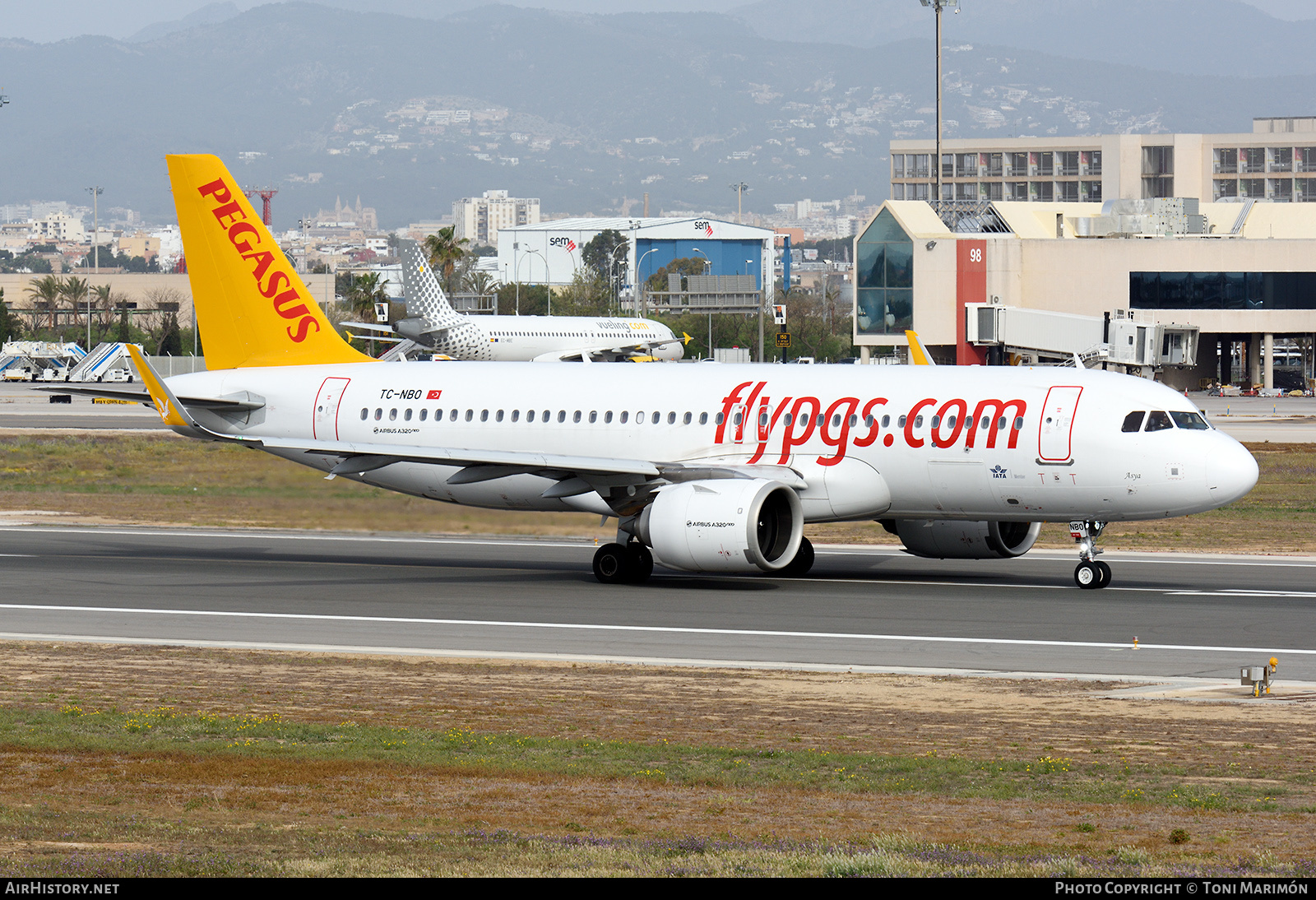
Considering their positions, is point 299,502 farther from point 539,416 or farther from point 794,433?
point 794,433

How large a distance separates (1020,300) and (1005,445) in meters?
81.8

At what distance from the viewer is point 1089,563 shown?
1161 inches

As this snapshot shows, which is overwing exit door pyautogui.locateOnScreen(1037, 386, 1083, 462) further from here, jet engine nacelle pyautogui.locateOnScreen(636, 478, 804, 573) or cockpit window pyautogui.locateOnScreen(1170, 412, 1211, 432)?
jet engine nacelle pyautogui.locateOnScreen(636, 478, 804, 573)

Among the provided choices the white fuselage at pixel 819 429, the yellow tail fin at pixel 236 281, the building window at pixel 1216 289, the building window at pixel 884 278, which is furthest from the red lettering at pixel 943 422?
the building window at pixel 1216 289

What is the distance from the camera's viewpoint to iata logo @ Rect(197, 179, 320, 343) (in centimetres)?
3481

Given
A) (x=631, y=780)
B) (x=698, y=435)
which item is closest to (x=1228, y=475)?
(x=698, y=435)

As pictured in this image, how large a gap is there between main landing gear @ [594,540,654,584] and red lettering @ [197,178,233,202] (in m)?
12.0

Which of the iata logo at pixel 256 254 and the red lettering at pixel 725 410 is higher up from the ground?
the iata logo at pixel 256 254

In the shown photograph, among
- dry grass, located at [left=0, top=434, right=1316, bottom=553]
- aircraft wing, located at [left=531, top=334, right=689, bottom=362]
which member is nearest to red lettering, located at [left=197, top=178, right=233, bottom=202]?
dry grass, located at [left=0, top=434, right=1316, bottom=553]

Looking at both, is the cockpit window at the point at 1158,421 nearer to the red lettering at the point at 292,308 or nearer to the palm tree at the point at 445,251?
the red lettering at the point at 292,308

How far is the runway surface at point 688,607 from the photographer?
23.0m

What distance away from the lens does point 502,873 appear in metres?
10.4

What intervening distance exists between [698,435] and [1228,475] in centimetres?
972

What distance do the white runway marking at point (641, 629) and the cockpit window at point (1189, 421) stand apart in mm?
6234
